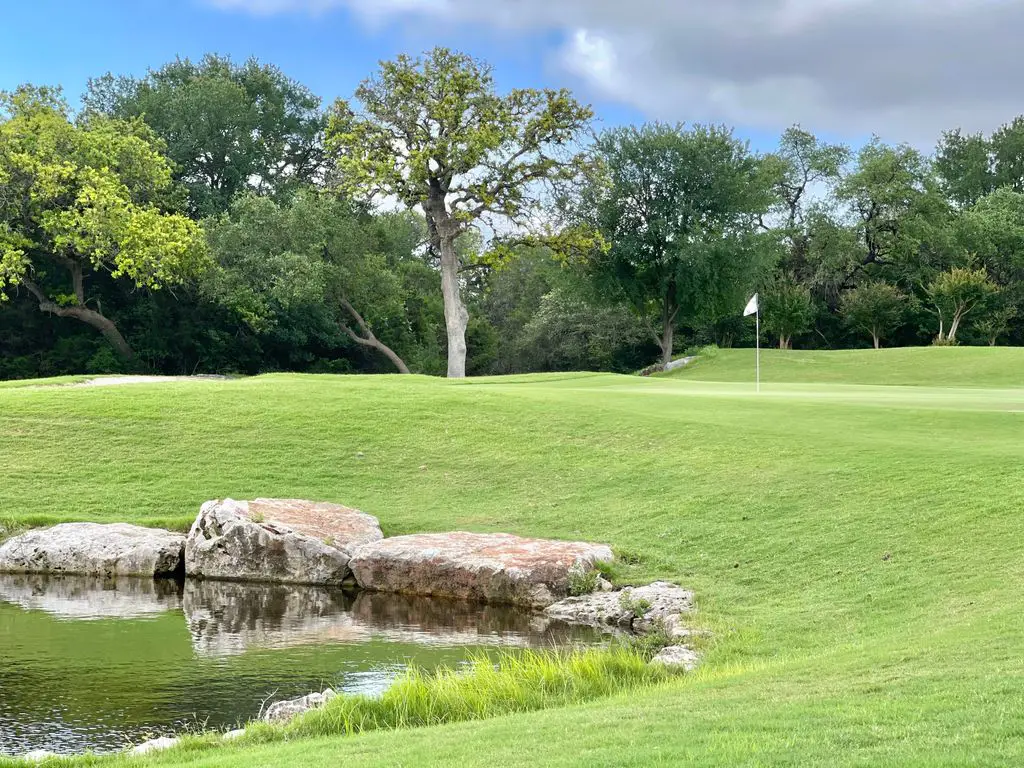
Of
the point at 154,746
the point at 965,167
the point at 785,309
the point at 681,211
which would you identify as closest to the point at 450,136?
the point at 681,211

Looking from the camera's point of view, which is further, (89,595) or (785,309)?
(785,309)

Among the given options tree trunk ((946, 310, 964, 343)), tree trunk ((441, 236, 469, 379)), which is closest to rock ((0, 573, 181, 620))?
tree trunk ((441, 236, 469, 379))

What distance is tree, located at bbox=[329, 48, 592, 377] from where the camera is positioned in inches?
1753

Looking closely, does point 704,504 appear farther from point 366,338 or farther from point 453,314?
point 366,338

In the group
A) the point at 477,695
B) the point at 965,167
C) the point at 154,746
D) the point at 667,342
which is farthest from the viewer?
the point at 965,167

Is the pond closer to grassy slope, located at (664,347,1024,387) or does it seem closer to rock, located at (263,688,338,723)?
rock, located at (263,688,338,723)

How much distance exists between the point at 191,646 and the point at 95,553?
5.69 metres

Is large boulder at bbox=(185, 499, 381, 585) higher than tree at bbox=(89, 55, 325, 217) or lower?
lower

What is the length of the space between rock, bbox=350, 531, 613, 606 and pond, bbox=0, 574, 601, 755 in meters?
0.33

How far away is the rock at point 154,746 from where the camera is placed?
25.7 feet

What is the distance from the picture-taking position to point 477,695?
8.89 m

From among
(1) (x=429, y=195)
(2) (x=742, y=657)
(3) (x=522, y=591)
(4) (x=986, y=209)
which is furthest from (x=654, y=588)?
(4) (x=986, y=209)

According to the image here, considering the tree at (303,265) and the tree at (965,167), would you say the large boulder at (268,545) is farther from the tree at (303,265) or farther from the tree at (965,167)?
the tree at (965,167)

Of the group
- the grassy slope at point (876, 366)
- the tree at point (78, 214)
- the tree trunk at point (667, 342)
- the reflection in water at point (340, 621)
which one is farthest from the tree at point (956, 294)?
the reflection in water at point (340, 621)
